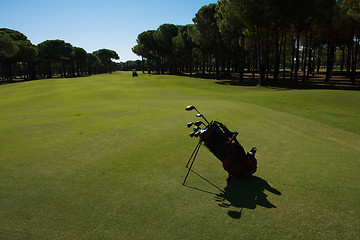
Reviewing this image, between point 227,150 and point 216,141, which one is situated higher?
point 216,141

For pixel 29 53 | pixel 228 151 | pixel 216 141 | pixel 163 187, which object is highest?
pixel 29 53

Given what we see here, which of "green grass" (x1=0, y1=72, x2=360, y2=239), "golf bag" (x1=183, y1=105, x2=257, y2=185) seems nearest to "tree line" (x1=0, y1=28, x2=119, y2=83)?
"green grass" (x1=0, y1=72, x2=360, y2=239)

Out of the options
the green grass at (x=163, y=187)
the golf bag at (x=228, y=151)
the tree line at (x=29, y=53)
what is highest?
the tree line at (x=29, y=53)

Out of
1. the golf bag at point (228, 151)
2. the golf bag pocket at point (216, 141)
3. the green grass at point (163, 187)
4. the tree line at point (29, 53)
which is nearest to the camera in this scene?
the green grass at point (163, 187)

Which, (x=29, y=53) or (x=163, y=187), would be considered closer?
(x=163, y=187)

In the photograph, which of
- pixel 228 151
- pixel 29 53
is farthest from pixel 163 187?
pixel 29 53

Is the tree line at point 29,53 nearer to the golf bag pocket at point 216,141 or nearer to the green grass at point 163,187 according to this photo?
the green grass at point 163,187

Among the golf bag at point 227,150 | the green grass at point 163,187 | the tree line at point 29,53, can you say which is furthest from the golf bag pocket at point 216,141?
the tree line at point 29,53

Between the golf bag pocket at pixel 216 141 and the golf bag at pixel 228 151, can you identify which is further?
the golf bag at pixel 228 151

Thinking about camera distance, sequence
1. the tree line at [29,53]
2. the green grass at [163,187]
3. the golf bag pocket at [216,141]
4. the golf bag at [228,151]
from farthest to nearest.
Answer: the tree line at [29,53] < the golf bag at [228,151] < the golf bag pocket at [216,141] < the green grass at [163,187]

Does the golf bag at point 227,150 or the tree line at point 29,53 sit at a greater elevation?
the tree line at point 29,53

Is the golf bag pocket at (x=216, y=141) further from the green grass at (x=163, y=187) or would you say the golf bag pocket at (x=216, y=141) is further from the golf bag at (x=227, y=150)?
the green grass at (x=163, y=187)

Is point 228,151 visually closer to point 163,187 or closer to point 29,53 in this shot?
point 163,187

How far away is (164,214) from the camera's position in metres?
4.52
